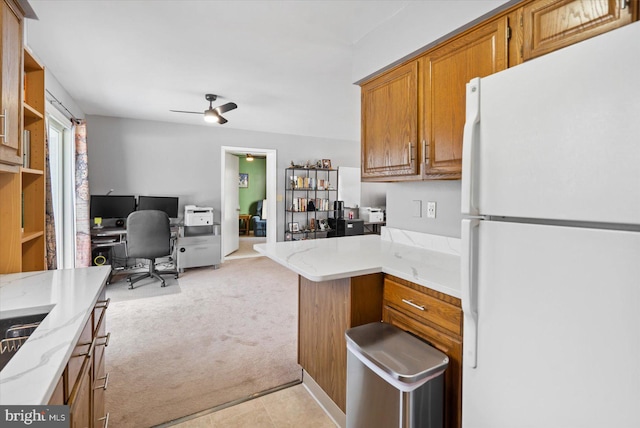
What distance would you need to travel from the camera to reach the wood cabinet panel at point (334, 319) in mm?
1579

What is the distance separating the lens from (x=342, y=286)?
1611mm

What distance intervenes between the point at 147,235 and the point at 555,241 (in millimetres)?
4285

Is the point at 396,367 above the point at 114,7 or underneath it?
underneath

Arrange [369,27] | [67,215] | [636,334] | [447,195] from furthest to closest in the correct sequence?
[67,215]
[369,27]
[447,195]
[636,334]

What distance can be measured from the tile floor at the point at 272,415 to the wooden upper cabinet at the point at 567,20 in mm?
2108

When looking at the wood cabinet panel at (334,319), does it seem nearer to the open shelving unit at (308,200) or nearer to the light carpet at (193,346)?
the light carpet at (193,346)

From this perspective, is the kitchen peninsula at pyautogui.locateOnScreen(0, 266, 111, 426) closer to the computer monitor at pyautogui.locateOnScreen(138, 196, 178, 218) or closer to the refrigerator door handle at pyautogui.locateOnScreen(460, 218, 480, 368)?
the refrigerator door handle at pyautogui.locateOnScreen(460, 218, 480, 368)

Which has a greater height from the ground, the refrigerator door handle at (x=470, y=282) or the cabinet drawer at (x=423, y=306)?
the refrigerator door handle at (x=470, y=282)

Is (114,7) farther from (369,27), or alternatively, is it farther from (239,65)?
(369,27)

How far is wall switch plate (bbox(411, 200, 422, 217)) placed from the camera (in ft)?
7.29

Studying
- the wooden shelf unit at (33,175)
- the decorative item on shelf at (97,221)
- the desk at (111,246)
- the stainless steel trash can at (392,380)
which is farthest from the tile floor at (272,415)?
the decorative item on shelf at (97,221)

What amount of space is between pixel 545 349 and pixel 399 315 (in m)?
0.74

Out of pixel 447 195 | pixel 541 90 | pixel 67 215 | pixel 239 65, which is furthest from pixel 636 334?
pixel 67 215

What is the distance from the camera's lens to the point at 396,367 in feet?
3.81
